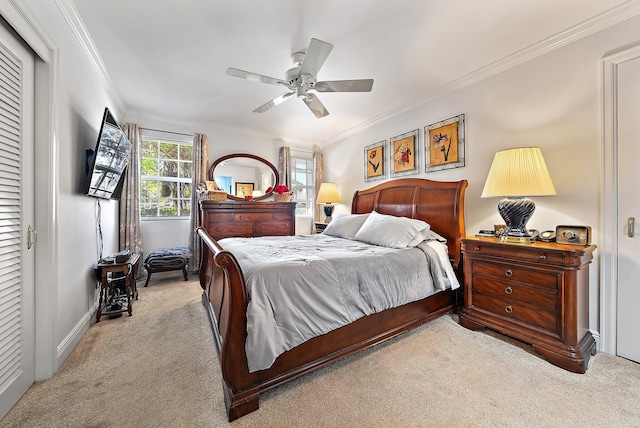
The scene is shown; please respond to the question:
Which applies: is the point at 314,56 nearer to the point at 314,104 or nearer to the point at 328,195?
the point at 314,104

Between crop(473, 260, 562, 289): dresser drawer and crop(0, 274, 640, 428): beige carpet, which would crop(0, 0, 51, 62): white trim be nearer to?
crop(0, 274, 640, 428): beige carpet

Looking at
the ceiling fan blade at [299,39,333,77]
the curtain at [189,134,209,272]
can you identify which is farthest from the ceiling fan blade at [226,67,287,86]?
the curtain at [189,134,209,272]

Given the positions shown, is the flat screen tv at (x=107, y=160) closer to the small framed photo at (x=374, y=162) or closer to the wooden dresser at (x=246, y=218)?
the wooden dresser at (x=246, y=218)

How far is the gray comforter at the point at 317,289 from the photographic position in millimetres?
1358

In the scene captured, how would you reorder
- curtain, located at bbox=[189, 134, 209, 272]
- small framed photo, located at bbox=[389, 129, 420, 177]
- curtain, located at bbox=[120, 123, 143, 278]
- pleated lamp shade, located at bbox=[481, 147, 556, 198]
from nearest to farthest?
pleated lamp shade, located at bbox=[481, 147, 556, 198] < small framed photo, located at bbox=[389, 129, 420, 177] < curtain, located at bbox=[120, 123, 143, 278] < curtain, located at bbox=[189, 134, 209, 272]

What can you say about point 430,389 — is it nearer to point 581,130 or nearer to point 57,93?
point 581,130

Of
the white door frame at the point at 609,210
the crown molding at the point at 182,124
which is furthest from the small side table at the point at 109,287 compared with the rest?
the white door frame at the point at 609,210

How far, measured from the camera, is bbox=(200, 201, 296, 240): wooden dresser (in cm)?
389

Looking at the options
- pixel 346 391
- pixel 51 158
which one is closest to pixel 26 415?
pixel 51 158

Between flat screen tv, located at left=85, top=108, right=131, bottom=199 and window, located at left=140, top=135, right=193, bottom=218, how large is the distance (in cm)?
139

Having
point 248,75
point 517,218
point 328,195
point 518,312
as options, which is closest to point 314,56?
point 248,75

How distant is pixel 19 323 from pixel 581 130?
13.9 feet

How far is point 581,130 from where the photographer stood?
2090 millimetres

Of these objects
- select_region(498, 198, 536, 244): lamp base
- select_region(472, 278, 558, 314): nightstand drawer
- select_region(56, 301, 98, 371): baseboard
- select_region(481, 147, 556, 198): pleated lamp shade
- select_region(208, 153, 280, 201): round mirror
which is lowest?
select_region(56, 301, 98, 371): baseboard
